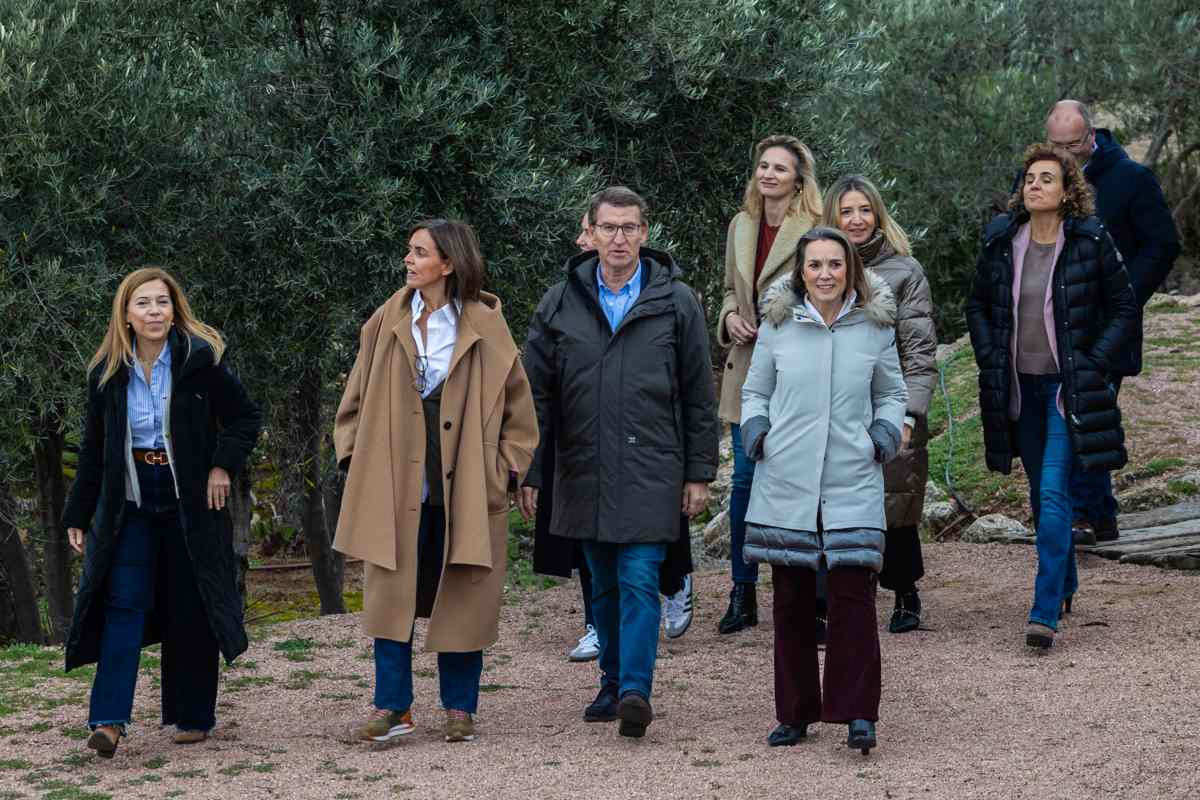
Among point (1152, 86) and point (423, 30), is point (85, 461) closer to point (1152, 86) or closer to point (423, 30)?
point (423, 30)

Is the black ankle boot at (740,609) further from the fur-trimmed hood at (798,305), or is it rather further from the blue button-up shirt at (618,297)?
the fur-trimmed hood at (798,305)

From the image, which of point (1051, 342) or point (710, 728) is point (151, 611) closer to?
point (710, 728)

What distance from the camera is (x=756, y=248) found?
7.73 metres

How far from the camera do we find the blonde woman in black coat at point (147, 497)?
243 inches

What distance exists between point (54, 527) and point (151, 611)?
19.3ft

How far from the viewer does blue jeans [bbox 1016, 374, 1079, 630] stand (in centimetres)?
727

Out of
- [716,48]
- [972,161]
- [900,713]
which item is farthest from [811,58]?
[972,161]

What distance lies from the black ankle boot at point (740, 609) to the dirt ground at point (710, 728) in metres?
0.10

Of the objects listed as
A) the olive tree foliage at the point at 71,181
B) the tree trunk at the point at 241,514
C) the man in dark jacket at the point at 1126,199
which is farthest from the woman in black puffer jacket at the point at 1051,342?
the tree trunk at the point at 241,514

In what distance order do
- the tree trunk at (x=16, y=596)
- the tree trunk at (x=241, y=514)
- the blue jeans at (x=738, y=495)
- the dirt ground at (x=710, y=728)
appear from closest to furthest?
the dirt ground at (x=710, y=728), the blue jeans at (x=738, y=495), the tree trunk at (x=241, y=514), the tree trunk at (x=16, y=596)

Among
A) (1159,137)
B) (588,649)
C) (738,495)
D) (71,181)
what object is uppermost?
(1159,137)

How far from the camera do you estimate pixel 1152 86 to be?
57.4 feet

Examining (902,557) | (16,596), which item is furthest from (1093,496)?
(16,596)

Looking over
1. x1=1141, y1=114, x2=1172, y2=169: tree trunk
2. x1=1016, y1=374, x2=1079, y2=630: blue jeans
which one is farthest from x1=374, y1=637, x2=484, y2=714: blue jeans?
x1=1141, y1=114, x2=1172, y2=169: tree trunk
